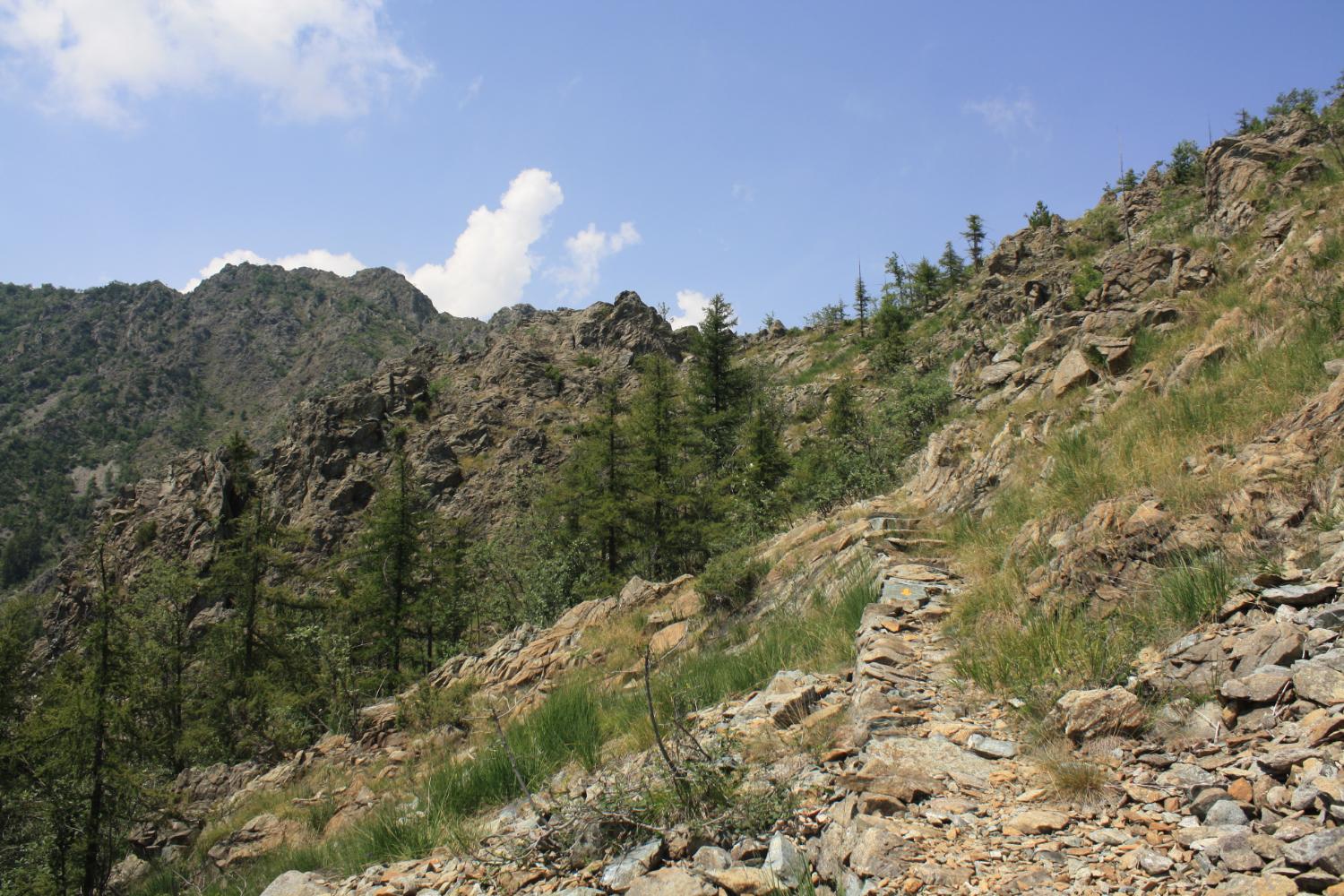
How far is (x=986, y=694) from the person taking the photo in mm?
4613

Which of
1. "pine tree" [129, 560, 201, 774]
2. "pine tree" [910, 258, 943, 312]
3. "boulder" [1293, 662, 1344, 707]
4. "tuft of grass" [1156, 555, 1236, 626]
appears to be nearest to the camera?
"boulder" [1293, 662, 1344, 707]

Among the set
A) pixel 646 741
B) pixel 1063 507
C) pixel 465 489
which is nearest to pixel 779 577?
pixel 1063 507

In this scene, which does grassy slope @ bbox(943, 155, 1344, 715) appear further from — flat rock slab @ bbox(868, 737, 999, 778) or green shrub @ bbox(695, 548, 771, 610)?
green shrub @ bbox(695, 548, 771, 610)

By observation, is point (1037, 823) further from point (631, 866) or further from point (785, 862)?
point (631, 866)

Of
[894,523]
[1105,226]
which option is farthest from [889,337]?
[894,523]

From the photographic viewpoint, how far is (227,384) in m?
192

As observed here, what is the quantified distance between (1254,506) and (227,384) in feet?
747

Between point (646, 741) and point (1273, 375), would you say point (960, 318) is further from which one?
point (646, 741)

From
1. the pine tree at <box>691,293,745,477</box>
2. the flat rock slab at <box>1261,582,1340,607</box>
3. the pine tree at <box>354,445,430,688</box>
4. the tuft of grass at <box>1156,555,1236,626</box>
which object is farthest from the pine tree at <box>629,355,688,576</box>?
the flat rock slab at <box>1261,582,1340,607</box>

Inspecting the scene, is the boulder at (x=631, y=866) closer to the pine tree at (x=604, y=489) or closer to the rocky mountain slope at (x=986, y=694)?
the rocky mountain slope at (x=986, y=694)

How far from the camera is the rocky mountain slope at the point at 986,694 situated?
2.91m

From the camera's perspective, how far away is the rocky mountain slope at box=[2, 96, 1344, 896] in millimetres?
2906

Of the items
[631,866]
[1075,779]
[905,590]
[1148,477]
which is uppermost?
[1148,477]


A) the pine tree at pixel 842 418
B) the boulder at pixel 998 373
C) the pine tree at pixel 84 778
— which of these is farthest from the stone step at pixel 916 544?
the pine tree at pixel 842 418
